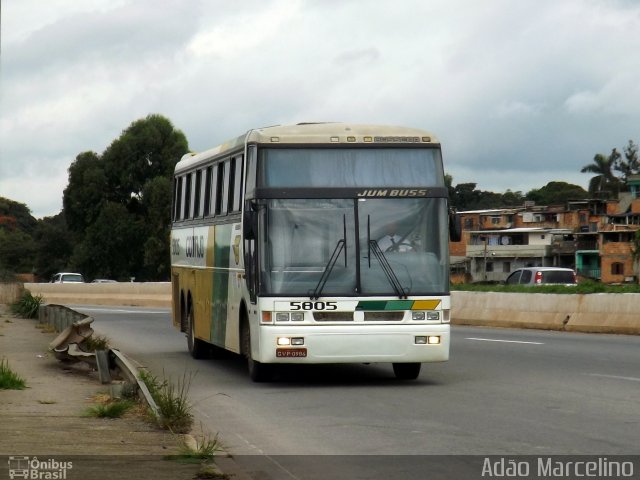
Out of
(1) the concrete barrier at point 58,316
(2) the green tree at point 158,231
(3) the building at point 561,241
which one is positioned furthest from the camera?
(3) the building at point 561,241

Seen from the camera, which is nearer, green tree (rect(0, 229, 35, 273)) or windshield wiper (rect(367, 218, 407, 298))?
windshield wiper (rect(367, 218, 407, 298))

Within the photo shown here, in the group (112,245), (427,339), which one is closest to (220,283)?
(427,339)

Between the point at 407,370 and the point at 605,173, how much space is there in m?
139

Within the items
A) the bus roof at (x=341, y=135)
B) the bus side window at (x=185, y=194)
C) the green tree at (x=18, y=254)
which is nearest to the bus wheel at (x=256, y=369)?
the bus roof at (x=341, y=135)

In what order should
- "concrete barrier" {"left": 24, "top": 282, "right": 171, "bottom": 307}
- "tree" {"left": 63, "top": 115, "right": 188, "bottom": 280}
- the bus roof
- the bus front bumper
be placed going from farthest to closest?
1. "tree" {"left": 63, "top": 115, "right": 188, "bottom": 280}
2. "concrete barrier" {"left": 24, "top": 282, "right": 171, "bottom": 307}
3. the bus roof
4. the bus front bumper

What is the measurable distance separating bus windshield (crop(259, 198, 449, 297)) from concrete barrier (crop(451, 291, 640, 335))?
1206 cm

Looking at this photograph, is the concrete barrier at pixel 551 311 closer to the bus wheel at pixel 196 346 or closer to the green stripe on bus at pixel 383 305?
the bus wheel at pixel 196 346

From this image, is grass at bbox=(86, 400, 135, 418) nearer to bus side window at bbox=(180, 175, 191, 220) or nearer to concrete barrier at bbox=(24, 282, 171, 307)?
bus side window at bbox=(180, 175, 191, 220)

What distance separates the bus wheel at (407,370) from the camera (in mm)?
17406

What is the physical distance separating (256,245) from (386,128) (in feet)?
7.71

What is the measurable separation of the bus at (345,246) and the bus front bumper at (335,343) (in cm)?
1

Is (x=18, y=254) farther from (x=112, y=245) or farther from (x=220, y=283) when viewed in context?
(x=220, y=283)

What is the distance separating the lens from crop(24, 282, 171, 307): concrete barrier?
50.4 m

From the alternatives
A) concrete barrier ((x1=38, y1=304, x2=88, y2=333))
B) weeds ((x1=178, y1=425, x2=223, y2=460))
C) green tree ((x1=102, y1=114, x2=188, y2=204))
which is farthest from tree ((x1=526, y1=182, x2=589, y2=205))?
weeds ((x1=178, y1=425, x2=223, y2=460))
